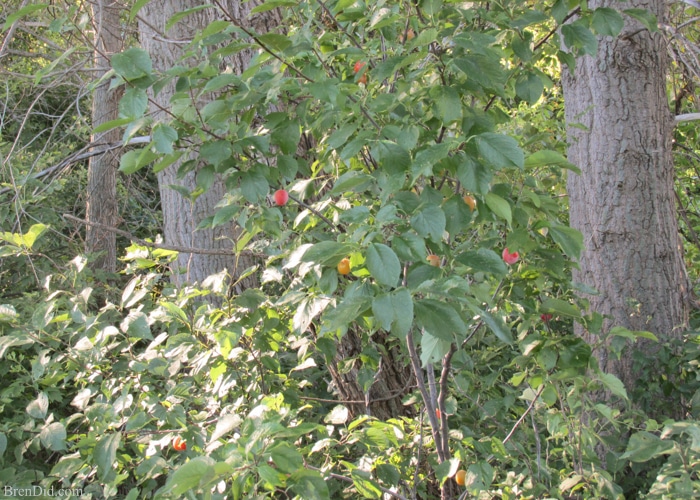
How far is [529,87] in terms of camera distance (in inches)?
58.3

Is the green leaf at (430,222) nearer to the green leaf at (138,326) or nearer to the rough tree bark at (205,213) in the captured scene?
the green leaf at (138,326)

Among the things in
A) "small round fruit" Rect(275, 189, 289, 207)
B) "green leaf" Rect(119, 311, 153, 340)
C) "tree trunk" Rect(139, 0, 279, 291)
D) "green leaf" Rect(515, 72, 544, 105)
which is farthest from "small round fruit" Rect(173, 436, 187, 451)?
"tree trunk" Rect(139, 0, 279, 291)

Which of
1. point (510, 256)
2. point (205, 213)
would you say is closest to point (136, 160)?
point (510, 256)

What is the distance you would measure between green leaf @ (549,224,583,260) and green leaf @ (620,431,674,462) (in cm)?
47

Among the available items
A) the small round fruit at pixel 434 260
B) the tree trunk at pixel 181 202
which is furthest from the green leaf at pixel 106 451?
the tree trunk at pixel 181 202

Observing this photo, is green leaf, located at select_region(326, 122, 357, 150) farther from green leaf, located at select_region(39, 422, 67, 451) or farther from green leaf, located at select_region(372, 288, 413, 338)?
green leaf, located at select_region(39, 422, 67, 451)

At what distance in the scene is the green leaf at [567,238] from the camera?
1401 mm

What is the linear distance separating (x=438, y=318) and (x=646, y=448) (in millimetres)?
753

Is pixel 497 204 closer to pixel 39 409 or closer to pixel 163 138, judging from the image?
pixel 163 138

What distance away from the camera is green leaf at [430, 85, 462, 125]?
131 cm

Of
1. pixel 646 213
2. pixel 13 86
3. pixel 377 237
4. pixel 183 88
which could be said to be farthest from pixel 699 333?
pixel 13 86

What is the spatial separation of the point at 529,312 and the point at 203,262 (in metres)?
2.10

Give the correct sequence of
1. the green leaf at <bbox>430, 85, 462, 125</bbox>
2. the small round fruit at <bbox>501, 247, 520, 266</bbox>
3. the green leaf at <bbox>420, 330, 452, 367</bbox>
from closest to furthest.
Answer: the green leaf at <bbox>420, 330, 452, 367</bbox>, the green leaf at <bbox>430, 85, 462, 125</bbox>, the small round fruit at <bbox>501, 247, 520, 266</bbox>

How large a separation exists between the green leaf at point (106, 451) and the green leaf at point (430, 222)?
3.06ft
